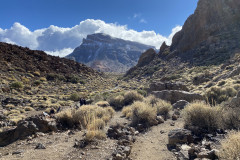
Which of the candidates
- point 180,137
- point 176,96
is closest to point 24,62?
point 176,96

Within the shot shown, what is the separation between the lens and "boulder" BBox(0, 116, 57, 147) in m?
5.67

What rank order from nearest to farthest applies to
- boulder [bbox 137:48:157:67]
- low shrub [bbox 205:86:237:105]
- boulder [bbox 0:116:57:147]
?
boulder [bbox 0:116:57:147]
low shrub [bbox 205:86:237:105]
boulder [bbox 137:48:157:67]

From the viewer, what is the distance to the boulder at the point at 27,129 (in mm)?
5670

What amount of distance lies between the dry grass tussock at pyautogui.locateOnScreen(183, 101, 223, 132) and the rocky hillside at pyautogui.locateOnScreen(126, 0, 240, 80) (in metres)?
31.5

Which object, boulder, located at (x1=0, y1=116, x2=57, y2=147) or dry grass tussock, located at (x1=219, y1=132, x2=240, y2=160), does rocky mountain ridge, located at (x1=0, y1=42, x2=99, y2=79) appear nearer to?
boulder, located at (x1=0, y1=116, x2=57, y2=147)

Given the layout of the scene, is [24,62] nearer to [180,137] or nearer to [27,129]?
[27,129]

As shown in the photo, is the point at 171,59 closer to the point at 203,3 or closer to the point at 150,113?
the point at 203,3

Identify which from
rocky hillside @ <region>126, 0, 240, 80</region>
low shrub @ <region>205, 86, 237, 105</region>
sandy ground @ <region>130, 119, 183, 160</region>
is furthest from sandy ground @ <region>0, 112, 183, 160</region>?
rocky hillside @ <region>126, 0, 240, 80</region>

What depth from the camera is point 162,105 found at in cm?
956

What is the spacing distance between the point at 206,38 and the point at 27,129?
52594 millimetres

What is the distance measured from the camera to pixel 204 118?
5.63m

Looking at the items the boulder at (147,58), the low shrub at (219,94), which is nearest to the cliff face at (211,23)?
the boulder at (147,58)

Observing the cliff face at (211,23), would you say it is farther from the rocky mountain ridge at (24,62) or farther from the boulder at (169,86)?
the rocky mountain ridge at (24,62)

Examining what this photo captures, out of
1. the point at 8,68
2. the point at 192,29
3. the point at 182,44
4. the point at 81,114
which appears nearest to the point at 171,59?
the point at 182,44
